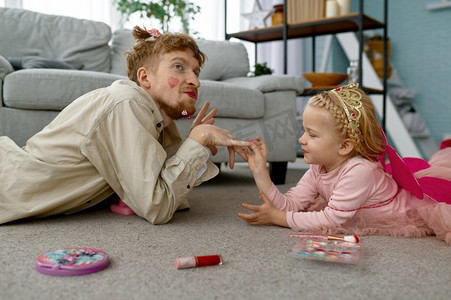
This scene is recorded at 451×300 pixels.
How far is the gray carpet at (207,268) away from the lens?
0.69 meters

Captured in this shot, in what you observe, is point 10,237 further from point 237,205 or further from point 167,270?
point 237,205

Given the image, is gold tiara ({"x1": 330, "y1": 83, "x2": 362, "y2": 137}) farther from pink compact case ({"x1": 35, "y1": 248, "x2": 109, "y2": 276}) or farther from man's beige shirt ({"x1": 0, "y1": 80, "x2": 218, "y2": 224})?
pink compact case ({"x1": 35, "y1": 248, "x2": 109, "y2": 276})

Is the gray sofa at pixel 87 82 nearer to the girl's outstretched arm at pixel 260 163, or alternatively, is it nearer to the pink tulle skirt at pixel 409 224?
the girl's outstretched arm at pixel 260 163

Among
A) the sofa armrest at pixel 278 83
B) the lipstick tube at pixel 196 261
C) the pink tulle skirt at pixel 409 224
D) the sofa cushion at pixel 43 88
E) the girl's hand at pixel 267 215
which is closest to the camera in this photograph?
the lipstick tube at pixel 196 261

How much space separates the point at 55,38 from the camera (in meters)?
2.29

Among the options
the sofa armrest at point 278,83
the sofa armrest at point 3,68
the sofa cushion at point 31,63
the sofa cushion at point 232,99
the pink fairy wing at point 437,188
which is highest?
the sofa cushion at point 31,63

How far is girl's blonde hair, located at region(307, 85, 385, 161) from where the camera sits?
43.2 inches

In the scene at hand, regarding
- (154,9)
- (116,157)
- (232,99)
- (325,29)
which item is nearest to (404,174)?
(116,157)

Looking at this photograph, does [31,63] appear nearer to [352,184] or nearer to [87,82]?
[87,82]

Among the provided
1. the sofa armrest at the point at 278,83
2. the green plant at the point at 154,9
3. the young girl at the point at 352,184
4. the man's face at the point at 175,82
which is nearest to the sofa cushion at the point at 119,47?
the green plant at the point at 154,9

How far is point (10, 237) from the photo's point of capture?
102 centimetres

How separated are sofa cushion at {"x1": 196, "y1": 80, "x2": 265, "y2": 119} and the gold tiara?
3.01 ft

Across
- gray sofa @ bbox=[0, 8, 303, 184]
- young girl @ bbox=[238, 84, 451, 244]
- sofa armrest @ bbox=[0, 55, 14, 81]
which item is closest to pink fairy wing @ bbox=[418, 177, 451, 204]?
young girl @ bbox=[238, 84, 451, 244]

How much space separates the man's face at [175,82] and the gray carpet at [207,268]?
357 mm
